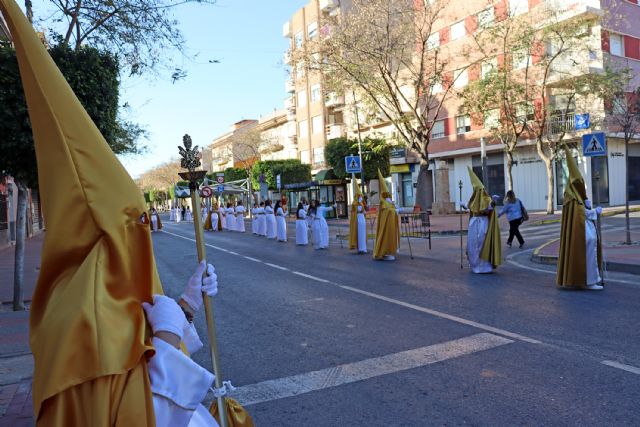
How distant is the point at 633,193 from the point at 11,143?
3602cm

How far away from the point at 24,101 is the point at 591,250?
27.5ft

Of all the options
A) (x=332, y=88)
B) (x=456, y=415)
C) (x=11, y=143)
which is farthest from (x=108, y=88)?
(x=332, y=88)

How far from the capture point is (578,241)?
8.56 metres

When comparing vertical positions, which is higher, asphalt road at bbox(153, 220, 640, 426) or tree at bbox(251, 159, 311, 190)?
tree at bbox(251, 159, 311, 190)

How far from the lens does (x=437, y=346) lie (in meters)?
5.66

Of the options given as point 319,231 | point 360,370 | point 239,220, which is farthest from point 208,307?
point 239,220

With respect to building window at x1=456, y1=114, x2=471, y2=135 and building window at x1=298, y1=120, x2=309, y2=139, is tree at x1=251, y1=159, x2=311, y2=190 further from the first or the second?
building window at x1=456, y1=114, x2=471, y2=135

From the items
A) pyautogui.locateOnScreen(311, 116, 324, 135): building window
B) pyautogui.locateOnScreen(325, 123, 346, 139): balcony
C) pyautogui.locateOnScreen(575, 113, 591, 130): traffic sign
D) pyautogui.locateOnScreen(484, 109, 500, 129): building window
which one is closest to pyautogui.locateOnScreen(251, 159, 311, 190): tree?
pyautogui.locateOnScreen(325, 123, 346, 139): balcony

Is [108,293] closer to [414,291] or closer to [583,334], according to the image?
[583,334]

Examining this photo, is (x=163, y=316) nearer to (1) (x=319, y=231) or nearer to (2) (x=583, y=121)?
(1) (x=319, y=231)

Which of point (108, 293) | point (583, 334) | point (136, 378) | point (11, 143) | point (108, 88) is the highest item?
point (108, 88)

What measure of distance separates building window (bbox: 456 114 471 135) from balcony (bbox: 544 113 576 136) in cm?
664

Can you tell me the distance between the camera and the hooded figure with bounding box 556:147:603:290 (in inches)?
335

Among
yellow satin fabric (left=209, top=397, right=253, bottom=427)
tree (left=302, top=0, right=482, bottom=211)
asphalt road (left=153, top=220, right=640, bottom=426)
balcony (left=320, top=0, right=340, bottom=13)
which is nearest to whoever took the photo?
yellow satin fabric (left=209, top=397, right=253, bottom=427)
